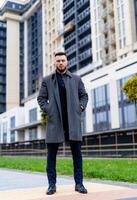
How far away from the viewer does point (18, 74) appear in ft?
382

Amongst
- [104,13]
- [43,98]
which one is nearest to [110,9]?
[104,13]

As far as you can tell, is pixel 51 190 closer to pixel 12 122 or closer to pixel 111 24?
pixel 111 24

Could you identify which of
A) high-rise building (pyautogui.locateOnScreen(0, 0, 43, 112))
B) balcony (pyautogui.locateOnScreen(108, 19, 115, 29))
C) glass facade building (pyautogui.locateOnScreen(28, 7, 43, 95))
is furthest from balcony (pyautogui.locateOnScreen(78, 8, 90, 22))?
high-rise building (pyautogui.locateOnScreen(0, 0, 43, 112))

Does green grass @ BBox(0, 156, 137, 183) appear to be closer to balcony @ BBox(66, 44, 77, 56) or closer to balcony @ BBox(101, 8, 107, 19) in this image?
balcony @ BBox(101, 8, 107, 19)

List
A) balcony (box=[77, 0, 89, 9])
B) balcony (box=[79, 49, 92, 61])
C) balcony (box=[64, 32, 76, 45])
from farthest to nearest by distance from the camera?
1. balcony (box=[64, 32, 76, 45])
2. balcony (box=[77, 0, 89, 9])
3. balcony (box=[79, 49, 92, 61])

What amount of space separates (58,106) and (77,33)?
7964 centimetres

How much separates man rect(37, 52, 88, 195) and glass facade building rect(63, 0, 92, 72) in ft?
230

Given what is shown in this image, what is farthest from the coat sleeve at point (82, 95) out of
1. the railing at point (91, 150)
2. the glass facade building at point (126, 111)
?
the glass facade building at point (126, 111)

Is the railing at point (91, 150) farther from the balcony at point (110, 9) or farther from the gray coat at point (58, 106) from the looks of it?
the balcony at point (110, 9)

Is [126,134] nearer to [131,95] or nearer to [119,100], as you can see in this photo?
[131,95]

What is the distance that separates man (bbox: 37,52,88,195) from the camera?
515cm

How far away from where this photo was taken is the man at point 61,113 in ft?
16.9

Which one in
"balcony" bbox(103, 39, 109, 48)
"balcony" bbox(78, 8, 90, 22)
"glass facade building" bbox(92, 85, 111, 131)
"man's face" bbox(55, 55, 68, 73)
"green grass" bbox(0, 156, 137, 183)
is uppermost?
"balcony" bbox(78, 8, 90, 22)

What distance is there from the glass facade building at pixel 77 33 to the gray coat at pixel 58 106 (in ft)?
230
